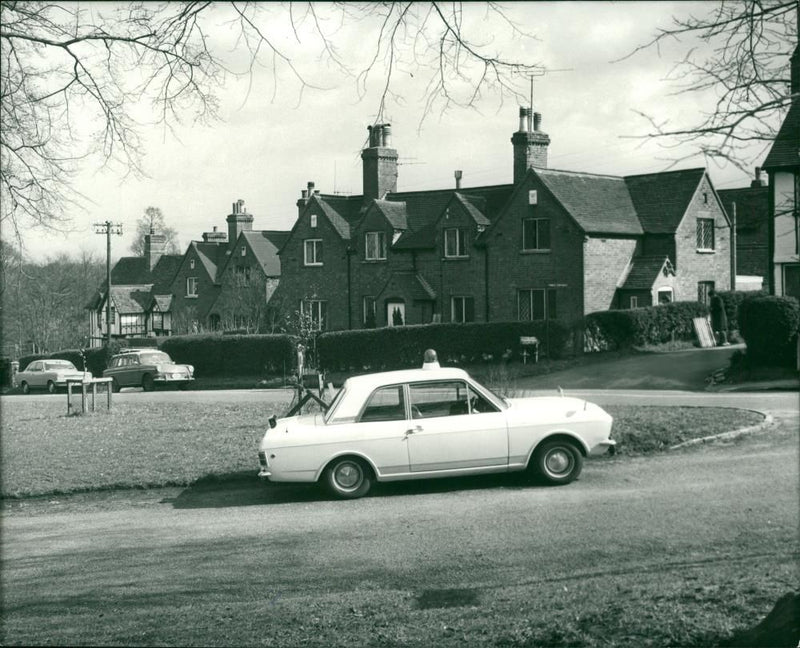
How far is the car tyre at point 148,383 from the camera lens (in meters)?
37.8

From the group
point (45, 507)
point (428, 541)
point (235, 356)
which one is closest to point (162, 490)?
point (45, 507)

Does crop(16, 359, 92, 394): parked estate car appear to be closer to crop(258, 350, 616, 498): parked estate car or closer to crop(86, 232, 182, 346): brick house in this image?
crop(86, 232, 182, 346): brick house

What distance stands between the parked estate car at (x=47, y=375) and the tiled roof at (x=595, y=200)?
817 inches

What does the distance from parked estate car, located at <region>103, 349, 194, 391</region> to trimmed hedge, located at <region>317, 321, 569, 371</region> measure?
5316 millimetres

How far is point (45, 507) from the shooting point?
41.4ft

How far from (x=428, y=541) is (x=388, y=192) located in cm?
3793

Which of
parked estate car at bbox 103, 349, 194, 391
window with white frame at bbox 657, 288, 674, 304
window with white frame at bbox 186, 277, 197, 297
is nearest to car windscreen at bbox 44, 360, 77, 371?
parked estate car at bbox 103, 349, 194, 391

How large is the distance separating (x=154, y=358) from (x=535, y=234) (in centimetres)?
1563

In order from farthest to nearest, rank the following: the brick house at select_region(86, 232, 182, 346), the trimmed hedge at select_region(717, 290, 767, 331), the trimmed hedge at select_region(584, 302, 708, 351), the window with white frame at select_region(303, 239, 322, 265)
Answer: the window with white frame at select_region(303, 239, 322, 265), the brick house at select_region(86, 232, 182, 346), the trimmed hedge at select_region(717, 290, 767, 331), the trimmed hedge at select_region(584, 302, 708, 351)

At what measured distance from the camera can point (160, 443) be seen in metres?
17.2

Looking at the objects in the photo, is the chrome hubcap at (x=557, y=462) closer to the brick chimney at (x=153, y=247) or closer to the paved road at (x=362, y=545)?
the paved road at (x=362, y=545)

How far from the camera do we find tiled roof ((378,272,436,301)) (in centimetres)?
4291

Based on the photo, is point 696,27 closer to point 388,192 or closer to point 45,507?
point 45,507

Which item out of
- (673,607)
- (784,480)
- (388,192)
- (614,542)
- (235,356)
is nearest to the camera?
(673,607)
